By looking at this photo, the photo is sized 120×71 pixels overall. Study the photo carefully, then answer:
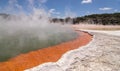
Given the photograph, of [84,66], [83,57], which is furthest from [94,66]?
[83,57]

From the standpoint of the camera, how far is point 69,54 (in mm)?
14562

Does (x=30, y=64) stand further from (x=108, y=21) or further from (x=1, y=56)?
(x=108, y=21)

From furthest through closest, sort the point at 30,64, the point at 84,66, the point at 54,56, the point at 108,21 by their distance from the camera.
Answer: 1. the point at 108,21
2. the point at 54,56
3. the point at 30,64
4. the point at 84,66

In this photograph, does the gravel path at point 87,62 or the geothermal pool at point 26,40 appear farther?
the geothermal pool at point 26,40

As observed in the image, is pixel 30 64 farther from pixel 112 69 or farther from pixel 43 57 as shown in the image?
pixel 112 69

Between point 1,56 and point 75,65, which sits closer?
point 75,65

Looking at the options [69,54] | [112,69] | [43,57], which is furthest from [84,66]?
[43,57]

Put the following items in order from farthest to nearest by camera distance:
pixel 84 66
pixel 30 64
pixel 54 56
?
pixel 54 56 < pixel 30 64 < pixel 84 66

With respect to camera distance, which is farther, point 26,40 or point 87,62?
point 26,40

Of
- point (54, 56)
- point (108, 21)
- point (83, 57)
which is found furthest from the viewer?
point (108, 21)

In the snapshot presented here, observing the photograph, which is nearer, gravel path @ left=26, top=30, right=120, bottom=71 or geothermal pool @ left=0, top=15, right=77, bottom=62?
gravel path @ left=26, top=30, right=120, bottom=71

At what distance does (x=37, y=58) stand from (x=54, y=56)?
131 centimetres

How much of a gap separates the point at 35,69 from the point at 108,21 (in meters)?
81.5

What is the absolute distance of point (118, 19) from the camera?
89.5m
